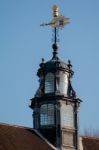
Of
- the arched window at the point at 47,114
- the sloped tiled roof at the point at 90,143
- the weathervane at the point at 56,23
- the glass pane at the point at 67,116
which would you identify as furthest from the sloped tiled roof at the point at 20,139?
the weathervane at the point at 56,23

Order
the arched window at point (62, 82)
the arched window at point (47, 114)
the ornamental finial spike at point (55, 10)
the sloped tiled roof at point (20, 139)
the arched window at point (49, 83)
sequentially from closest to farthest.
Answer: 1. the sloped tiled roof at point (20, 139)
2. the arched window at point (47, 114)
3. the arched window at point (62, 82)
4. the arched window at point (49, 83)
5. the ornamental finial spike at point (55, 10)

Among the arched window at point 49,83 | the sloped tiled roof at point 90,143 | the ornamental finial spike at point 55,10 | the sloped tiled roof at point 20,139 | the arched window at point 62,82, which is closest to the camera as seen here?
the sloped tiled roof at point 20,139

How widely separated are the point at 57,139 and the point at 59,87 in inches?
189

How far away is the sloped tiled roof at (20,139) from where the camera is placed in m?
45.0

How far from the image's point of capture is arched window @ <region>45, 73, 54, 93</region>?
51.0 meters

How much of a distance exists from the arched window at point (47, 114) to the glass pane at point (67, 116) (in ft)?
3.04

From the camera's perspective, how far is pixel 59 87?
5094 centimetres

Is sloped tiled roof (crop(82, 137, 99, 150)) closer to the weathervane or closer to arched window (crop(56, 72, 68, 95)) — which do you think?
arched window (crop(56, 72, 68, 95))

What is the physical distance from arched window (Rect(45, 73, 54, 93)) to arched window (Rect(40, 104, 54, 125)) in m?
1.52

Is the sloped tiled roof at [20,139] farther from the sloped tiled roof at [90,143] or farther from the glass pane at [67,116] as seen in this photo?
the sloped tiled roof at [90,143]

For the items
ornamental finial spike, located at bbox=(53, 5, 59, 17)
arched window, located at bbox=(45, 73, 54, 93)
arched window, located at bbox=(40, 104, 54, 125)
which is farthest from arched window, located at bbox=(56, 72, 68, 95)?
ornamental finial spike, located at bbox=(53, 5, 59, 17)

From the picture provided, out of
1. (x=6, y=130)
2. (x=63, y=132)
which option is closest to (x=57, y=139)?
(x=63, y=132)

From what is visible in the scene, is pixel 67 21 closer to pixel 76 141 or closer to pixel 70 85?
pixel 70 85

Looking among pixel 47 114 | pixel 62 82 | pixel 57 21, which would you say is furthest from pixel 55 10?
pixel 47 114
